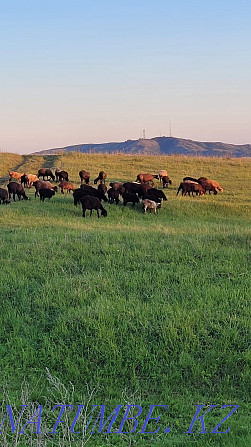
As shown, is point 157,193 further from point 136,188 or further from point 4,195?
point 4,195

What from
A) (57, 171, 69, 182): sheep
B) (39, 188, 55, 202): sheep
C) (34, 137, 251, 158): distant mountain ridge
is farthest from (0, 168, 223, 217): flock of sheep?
(34, 137, 251, 158): distant mountain ridge

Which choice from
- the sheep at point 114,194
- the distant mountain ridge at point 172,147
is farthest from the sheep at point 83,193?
the distant mountain ridge at point 172,147

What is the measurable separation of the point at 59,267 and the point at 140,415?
4.95 m

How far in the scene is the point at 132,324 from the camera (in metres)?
6.42

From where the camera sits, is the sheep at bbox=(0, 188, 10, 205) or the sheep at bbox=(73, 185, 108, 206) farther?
the sheep at bbox=(0, 188, 10, 205)

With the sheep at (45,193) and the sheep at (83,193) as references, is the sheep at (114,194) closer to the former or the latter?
the sheep at (83,193)

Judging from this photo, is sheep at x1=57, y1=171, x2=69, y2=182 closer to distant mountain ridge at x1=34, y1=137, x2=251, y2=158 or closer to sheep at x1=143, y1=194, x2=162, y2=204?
sheep at x1=143, y1=194, x2=162, y2=204

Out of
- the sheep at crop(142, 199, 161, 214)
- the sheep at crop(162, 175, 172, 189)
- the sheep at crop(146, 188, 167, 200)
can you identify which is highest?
the sheep at crop(162, 175, 172, 189)

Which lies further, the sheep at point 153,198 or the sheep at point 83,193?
the sheep at point 153,198

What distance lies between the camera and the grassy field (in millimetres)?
4973

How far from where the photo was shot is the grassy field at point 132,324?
196 inches

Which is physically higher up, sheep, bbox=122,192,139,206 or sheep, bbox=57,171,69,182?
sheep, bbox=57,171,69,182

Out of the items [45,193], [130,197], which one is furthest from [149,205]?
[45,193]

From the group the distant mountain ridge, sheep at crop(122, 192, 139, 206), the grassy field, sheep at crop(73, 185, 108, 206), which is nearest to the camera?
the grassy field
